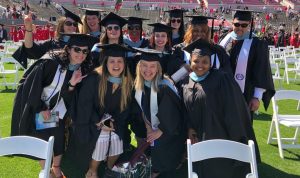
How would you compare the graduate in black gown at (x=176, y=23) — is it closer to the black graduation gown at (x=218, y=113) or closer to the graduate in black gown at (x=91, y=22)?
the graduate in black gown at (x=91, y=22)

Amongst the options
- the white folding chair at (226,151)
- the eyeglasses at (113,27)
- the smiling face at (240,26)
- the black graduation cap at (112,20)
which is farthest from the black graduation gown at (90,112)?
the smiling face at (240,26)

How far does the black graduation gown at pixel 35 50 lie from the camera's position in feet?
15.9

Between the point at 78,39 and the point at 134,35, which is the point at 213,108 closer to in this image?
the point at 78,39

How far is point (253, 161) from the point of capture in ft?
11.1

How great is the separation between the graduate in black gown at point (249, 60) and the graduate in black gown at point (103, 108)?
156cm

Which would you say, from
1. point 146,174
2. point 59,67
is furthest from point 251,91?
point 59,67

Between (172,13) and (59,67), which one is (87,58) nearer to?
(59,67)

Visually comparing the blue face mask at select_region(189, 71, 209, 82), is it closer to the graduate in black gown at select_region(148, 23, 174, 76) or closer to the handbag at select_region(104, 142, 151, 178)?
the graduate in black gown at select_region(148, 23, 174, 76)

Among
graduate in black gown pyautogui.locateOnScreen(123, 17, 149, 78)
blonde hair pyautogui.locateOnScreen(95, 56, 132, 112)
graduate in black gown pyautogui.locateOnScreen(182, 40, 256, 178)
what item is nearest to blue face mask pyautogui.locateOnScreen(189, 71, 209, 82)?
graduate in black gown pyautogui.locateOnScreen(182, 40, 256, 178)

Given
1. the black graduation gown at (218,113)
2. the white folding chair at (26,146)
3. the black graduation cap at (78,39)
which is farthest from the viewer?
the black graduation cap at (78,39)

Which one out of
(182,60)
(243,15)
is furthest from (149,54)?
(243,15)

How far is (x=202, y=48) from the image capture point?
4.23 metres

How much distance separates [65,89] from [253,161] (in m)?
2.28

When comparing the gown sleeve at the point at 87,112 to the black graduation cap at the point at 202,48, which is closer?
the black graduation cap at the point at 202,48
